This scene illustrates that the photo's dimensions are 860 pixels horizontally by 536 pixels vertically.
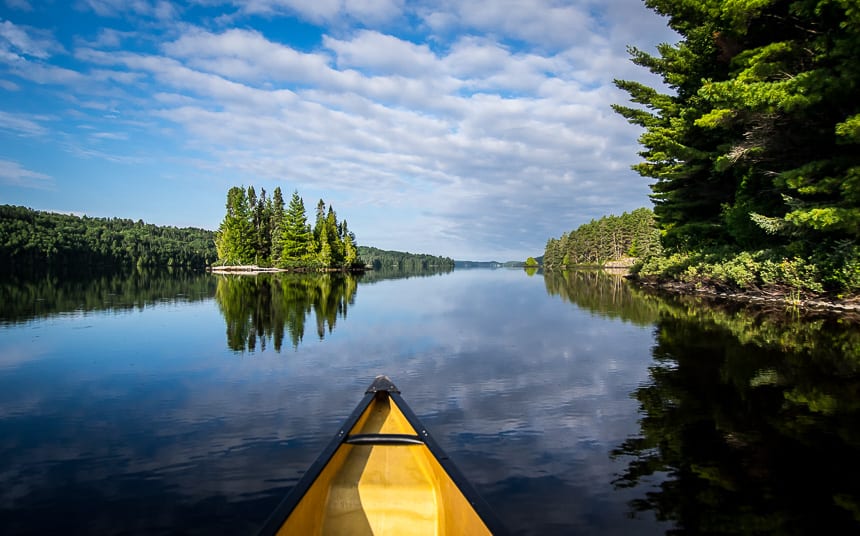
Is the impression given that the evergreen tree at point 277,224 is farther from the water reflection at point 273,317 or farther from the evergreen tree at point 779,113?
the evergreen tree at point 779,113

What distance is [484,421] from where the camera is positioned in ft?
23.0

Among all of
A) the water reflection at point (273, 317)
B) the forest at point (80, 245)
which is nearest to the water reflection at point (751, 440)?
the water reflection at point (273, 317)

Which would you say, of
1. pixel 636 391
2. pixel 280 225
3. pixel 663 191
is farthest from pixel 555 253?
pixel 636 391

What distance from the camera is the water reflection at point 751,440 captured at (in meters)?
4.20

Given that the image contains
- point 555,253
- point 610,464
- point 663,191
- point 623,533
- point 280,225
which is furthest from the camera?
point 555,253

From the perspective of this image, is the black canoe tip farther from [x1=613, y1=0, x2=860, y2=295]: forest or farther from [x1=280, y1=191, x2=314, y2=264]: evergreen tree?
[x1=280, y1=191, x2=314, y2=264]: evergreen tree

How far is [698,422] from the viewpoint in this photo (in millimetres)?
6543

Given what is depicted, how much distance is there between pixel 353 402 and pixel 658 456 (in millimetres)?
4893

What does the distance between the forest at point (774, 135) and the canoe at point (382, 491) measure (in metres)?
15.8

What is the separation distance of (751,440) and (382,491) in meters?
4.96

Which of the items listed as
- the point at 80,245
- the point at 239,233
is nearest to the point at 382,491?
the point at 239,233

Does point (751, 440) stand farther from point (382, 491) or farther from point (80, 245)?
point (80, 245)

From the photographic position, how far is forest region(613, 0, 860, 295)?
14.2 metres

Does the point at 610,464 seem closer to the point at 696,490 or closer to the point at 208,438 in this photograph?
the point at 696,490
